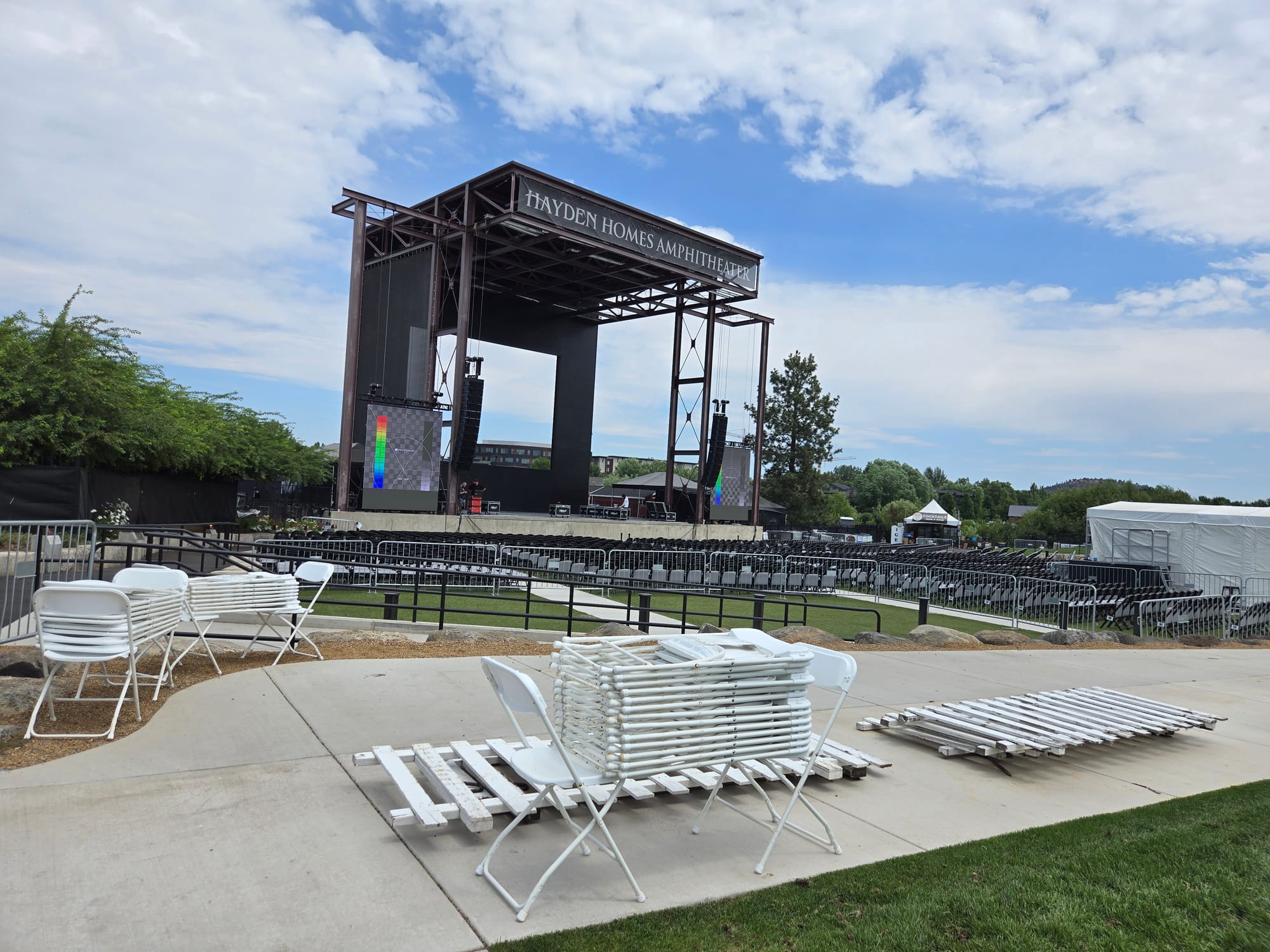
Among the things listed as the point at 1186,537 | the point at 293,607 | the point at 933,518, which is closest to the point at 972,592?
the point at 1186,537

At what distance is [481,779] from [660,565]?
1655 cm

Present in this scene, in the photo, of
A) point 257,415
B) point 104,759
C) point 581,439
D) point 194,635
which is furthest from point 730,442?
→ point 104,759

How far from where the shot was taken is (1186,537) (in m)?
25.9

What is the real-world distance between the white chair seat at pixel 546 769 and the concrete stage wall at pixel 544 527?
69.7 feet

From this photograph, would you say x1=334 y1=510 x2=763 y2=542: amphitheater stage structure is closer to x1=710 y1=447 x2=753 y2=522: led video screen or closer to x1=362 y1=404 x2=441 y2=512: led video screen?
x1=362 y1=404 x2=441 y2=512: led video screen

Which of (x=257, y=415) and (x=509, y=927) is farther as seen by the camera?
A: (x=257, y=415)

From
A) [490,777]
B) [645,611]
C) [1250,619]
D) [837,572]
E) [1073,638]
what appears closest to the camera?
[490,777]

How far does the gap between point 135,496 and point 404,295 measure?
14992mm

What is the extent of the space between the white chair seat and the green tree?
59078 millimetres

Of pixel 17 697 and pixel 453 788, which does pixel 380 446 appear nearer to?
pixel 17 697

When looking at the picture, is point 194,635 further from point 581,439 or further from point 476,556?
point 581,439

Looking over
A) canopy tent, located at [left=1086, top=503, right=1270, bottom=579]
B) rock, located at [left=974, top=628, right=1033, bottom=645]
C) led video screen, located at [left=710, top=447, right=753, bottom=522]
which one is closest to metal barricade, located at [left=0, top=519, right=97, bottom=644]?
rock, located at [left=974, top=628, right=1033, bottom=645]

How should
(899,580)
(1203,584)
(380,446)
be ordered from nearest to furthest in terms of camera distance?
(899,580) < (1203,584) < (380,446)

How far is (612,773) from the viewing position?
129 inches
